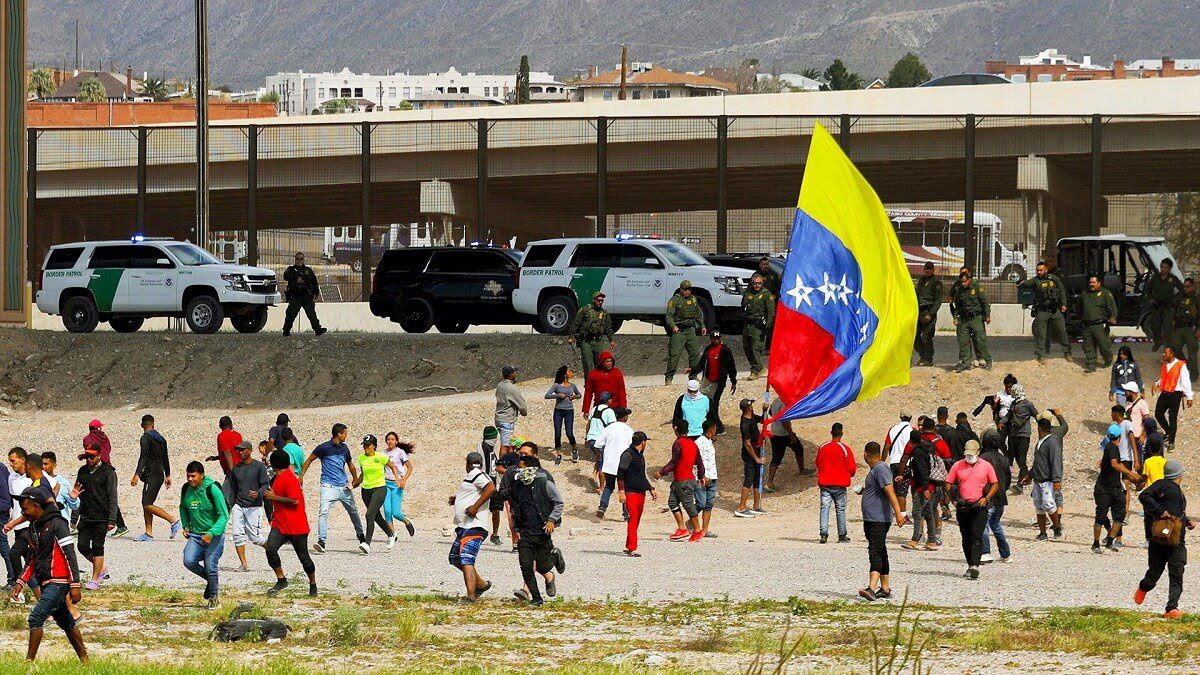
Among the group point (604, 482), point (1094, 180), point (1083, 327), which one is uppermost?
point (1094, 180)

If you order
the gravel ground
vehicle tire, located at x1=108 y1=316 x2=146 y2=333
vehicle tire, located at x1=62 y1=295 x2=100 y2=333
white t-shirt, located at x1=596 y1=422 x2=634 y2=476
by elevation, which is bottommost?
the gravel ground

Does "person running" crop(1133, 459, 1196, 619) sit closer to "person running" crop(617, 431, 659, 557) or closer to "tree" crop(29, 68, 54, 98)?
"person running" crop(617, 431, 659, 557)

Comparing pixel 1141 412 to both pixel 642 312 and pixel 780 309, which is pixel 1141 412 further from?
pixel 642 312

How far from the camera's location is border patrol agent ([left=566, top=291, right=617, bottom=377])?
2877 centimetres

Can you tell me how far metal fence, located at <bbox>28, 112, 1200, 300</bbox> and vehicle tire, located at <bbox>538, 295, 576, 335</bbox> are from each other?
422 inches

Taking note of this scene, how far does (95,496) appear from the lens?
1819 centimetres

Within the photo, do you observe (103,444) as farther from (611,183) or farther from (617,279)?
(611,183)

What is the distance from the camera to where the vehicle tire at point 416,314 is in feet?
124

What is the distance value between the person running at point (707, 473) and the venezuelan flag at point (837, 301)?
178 cm

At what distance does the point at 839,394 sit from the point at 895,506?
130 inches

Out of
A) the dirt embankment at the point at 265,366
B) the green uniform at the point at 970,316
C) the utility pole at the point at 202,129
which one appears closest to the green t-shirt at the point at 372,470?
the green uniform at the point at 970,316

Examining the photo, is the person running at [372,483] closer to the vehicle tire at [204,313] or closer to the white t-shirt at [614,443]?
the white t-shirt at [614,443]

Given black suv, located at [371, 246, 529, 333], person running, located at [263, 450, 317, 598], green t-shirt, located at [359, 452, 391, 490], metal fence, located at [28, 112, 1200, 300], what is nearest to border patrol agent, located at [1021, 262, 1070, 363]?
black suv, located at [371, 246, 529, 333]

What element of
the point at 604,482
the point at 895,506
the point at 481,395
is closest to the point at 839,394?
the point at 895,506
